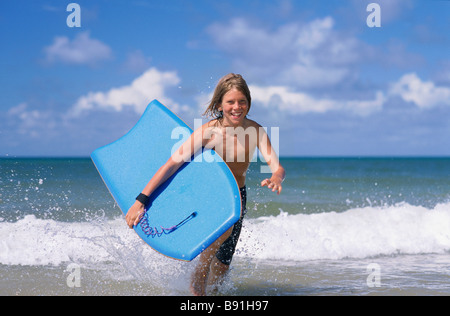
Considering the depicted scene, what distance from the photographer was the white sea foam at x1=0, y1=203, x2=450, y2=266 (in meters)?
Result: 4.93

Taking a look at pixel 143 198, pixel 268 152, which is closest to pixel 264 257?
pixel 268 152

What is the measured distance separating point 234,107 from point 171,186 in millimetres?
732

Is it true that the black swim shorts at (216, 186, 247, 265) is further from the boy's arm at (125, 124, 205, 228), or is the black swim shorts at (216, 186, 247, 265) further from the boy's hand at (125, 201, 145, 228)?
the boy's hand at (125, 201, 145, 228)

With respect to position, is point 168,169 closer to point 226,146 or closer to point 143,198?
point 143,198

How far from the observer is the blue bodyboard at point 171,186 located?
3064 mm

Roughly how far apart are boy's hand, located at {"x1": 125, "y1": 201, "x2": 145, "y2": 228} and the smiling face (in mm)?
878

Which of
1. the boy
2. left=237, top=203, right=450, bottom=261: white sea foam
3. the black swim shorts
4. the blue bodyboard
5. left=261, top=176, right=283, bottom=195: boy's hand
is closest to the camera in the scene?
left=261, top=176, right=283, bottom=195: boy's hand

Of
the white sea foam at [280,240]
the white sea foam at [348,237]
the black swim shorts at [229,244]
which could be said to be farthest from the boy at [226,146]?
the white sea foam at [348,237]

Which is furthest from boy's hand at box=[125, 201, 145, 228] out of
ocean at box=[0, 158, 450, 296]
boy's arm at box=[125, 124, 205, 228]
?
ocean at box=[0, 158, 450, 296]

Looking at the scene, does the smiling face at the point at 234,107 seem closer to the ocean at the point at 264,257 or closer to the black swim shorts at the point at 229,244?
the black swim shorts at the point at 229,244

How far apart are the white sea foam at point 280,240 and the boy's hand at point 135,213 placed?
0.90 meters

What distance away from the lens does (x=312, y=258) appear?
539 centimetres
